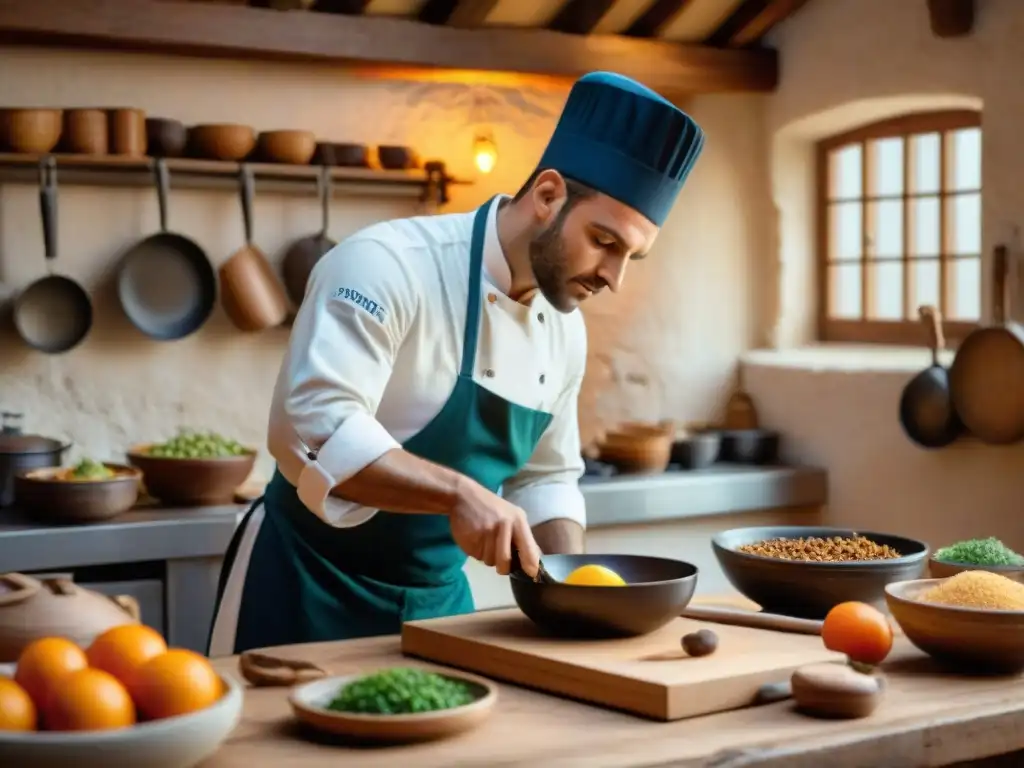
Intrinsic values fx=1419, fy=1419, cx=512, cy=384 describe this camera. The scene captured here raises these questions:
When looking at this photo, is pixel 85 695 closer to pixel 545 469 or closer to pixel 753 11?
pixel 545 469

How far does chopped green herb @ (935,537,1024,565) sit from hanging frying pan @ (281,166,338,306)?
262 cm

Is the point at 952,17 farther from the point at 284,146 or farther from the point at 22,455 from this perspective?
the point at 22,455

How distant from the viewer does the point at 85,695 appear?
128 cm

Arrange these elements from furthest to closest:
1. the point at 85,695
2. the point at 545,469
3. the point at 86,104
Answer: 1. the point at 86,104
2. the point at 545,469
3. the point at 85,695

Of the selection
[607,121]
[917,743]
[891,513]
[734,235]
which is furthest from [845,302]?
[917,743]

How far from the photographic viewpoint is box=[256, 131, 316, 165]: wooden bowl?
4.38m

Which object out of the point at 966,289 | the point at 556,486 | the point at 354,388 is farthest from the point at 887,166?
the point at 354,388

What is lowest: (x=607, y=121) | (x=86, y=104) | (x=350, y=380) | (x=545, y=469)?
(x=545, y=469)

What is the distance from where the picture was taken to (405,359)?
230cm

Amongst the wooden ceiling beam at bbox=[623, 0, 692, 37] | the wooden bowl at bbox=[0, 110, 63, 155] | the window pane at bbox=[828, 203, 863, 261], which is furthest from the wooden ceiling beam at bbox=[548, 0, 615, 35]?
the wooden bowl at bbox=[0, 110, 63, 155]

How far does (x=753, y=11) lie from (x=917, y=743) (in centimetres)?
377

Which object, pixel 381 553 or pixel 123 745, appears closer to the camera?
pixel 123 745

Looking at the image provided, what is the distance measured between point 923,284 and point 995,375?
822mm

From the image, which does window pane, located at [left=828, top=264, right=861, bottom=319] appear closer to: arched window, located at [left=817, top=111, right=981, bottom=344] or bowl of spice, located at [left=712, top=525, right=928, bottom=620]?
arched window, located at [left=817, top=111, right=981, bottom=344]
